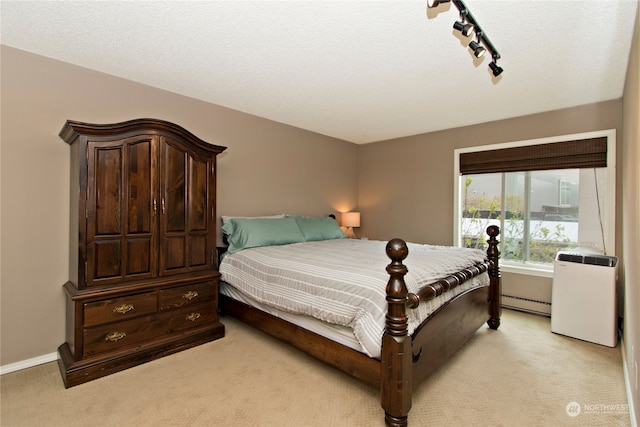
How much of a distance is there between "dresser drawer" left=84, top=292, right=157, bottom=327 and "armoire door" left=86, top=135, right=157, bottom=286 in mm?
152

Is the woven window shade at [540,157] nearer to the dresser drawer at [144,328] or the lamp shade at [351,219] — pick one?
the lamp shade at [351,219]

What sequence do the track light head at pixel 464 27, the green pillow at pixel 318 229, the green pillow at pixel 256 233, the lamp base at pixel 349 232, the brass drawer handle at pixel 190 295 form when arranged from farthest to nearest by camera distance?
1. the lamp base at pixel 349 232
2. the green pillow at pixel 318 229
3. the green pillow at pixel 256 233
4. the brass drawer handle at pixel 190 295
5. the track light head at pixel 464 27

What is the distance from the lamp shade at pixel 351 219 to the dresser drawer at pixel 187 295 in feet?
8.63

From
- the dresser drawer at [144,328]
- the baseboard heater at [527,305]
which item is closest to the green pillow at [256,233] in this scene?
the dresser drawer at [144,328]

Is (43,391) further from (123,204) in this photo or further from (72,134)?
(72,134)

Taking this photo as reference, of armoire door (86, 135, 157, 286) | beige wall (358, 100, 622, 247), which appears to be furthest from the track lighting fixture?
armoire door (86, 135, 157, 286)

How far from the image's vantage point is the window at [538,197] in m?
3.29

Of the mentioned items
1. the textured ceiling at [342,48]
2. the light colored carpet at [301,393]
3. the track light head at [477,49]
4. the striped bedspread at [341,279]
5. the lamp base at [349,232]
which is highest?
the textured ceiling at [342,48]

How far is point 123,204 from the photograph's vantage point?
235 centimetres

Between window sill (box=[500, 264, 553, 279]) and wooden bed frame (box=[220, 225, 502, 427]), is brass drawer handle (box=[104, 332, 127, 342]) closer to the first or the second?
wooden bed frame (box=[220, 225, 502, 427])

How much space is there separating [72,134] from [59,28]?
0.69m

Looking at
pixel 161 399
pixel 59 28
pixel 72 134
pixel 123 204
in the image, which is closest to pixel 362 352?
pixel 161 399

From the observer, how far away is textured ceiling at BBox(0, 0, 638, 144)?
183 centimetres

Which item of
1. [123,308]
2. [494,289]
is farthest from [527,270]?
[123,308]
